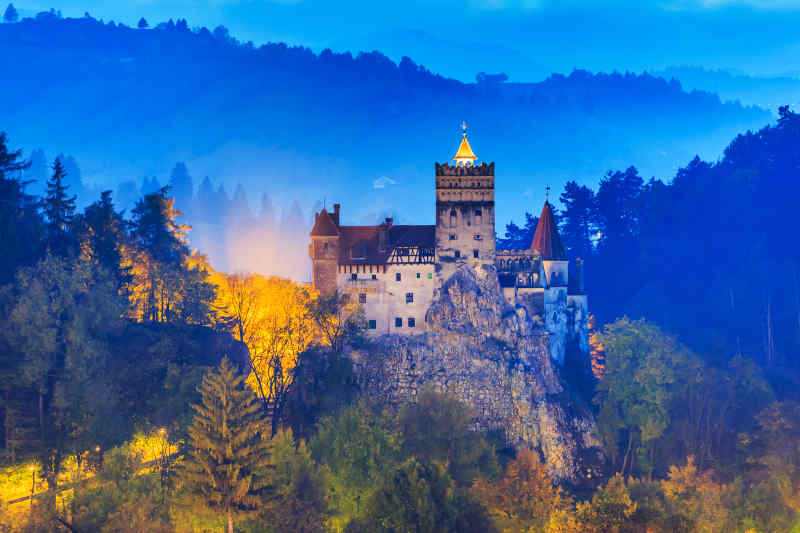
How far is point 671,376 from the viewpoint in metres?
74.0

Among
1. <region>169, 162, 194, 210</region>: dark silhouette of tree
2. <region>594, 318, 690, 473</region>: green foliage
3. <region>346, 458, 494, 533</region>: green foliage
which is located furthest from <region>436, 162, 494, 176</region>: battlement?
<region>169, 162, 194, 210</region>: dark silhouette of tree

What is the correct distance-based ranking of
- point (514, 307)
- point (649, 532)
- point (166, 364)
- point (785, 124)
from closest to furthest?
point (649, 532)
point (166, 364)
point (514, 307)
point (785, 124)

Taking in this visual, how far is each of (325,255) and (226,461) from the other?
2640 centimetres

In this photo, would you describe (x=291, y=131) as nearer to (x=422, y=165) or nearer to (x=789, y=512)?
(x=422, y=165)

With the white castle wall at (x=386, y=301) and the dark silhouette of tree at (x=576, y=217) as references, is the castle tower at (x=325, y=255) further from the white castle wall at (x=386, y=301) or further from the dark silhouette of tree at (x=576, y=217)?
the dark silhouette of tree at (x=576, y=217)

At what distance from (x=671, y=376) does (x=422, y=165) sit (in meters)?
123

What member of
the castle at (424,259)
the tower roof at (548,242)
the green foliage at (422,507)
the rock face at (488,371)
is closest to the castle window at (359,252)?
the castle at (424,259)

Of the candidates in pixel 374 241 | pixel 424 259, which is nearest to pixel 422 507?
pixel 424 259

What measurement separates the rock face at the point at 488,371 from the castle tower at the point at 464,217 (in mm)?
1286

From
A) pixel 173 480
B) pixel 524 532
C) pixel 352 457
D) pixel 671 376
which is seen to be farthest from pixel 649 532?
pixel 671 376

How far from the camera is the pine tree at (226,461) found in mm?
45247

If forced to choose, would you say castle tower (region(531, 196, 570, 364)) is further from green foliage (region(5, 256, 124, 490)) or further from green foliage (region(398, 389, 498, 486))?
green foliage (region(5, 256, 124, 490))

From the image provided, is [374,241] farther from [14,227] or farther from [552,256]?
[14,227]

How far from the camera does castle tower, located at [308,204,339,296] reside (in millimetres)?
69438
